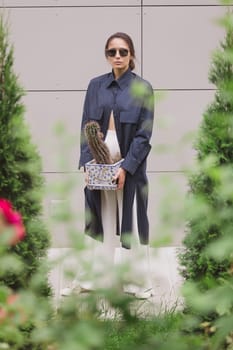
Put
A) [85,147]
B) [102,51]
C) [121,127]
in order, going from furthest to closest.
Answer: [102,51] → [85,147] → [121,127]

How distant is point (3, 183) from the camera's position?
479cm

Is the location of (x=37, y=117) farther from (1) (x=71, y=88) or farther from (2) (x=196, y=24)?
(2) (x=196, y=24)

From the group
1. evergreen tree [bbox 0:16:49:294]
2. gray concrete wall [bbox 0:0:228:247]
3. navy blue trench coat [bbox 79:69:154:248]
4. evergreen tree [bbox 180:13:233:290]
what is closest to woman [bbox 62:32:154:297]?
navy blue trench coat [bbox 79:69:154:248]

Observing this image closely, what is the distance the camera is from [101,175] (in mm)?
6328

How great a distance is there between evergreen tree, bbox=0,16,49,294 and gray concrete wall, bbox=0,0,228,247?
156 inches

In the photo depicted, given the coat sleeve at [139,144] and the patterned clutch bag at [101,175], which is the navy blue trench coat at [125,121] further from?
the patterned clutch bag at [101,175]

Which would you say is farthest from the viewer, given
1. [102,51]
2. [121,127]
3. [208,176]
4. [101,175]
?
[102,51]

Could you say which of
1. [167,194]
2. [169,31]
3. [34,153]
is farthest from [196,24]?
[167,194]

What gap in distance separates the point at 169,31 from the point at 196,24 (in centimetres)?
28

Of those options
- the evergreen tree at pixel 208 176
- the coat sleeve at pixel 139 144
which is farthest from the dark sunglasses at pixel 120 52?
the evergreen tree at pixel 208 176

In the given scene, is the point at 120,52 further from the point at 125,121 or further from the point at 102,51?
the point at 102,51

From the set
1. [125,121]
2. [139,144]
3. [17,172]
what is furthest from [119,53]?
[17,172]

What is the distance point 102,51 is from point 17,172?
4396 millimetres

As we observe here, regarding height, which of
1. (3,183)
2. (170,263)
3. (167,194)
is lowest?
(170,263)
